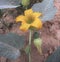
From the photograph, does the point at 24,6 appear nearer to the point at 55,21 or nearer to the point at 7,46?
the point at 55,21

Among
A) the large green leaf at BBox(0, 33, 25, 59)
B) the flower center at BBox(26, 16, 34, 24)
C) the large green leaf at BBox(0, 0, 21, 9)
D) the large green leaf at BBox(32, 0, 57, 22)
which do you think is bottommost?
the large green leaf at BBox(0, 33, 25, 59)

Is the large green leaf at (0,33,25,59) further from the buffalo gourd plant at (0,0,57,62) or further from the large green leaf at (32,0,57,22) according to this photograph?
the large green leaf at (32,0,57,22)

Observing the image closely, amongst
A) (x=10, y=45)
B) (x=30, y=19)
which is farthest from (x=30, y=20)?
(x=10, y=45)

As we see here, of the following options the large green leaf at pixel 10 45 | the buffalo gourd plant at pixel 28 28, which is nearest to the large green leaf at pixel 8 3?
the buffalo gourd plant at pixel 28 28

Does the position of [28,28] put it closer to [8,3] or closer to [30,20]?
[30,20]

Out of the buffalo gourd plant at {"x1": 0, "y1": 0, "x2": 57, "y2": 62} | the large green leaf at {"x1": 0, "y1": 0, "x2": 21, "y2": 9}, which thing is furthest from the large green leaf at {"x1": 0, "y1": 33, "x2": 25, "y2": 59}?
the large green leaf at {"x1": 0, "y1": 0, "x2": 21, "y2": 9}
